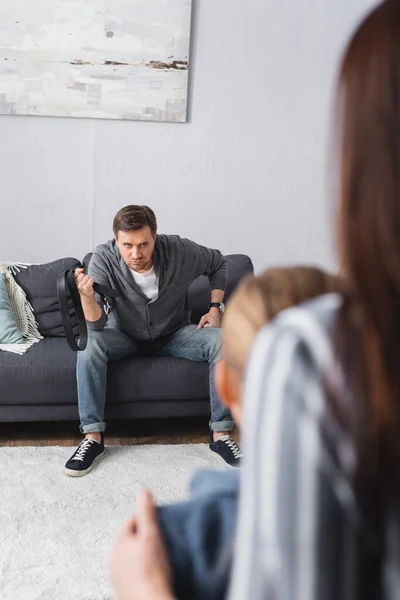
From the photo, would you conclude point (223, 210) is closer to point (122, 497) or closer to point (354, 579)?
point (122, 497)

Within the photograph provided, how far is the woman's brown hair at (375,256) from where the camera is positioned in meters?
0.47

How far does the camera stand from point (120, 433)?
10.2 ft

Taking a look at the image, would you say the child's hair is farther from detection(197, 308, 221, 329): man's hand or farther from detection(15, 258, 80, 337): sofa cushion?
detection(15, 258, 80, 337): sofa cushion

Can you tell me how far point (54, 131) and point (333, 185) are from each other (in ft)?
10.9

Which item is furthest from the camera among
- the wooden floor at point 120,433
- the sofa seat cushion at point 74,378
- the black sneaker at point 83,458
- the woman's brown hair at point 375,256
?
the wooden floor at point 120,433

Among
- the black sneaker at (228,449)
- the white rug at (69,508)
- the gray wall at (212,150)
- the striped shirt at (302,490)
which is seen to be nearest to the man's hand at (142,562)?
the striped shirt at (302,490)

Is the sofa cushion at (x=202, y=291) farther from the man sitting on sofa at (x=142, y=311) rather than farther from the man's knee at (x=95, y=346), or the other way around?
the man's knee at (x=95, y=346)

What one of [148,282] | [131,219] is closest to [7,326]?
[148,282]

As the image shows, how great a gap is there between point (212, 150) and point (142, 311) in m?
1.18

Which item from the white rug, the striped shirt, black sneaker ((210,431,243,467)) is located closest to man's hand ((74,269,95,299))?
the white rug

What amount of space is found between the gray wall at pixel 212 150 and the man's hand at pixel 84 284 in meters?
1.01

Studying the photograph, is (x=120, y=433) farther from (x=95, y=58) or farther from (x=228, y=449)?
(x=95, y=58)

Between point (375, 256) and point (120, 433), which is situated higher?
point (375, 256)

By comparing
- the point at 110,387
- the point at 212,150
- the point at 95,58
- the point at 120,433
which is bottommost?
the point at 120,433
